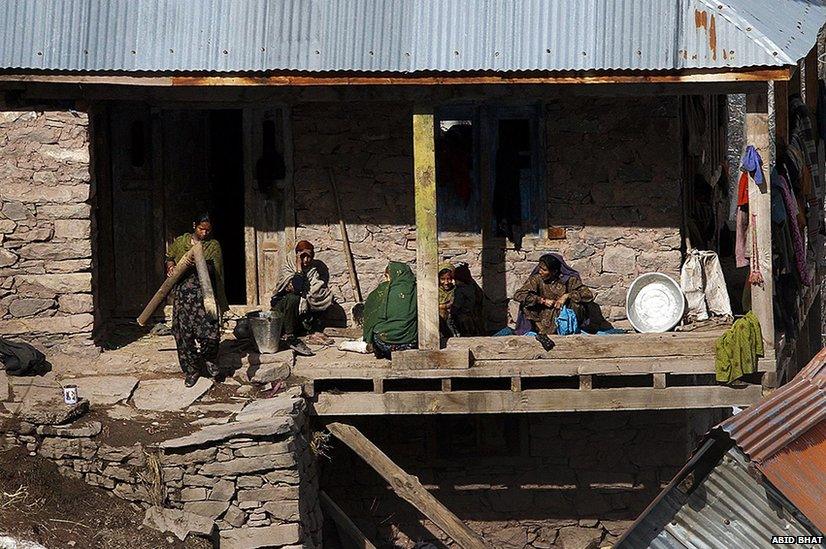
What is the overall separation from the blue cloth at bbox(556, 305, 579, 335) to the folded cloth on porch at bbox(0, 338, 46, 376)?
4.66 m

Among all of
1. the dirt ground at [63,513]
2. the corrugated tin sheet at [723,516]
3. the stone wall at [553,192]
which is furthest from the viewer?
the stone wall at [553,192]

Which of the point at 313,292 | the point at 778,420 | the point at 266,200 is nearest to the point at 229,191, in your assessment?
the point at 266,200

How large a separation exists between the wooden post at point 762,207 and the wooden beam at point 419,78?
14.2 inches

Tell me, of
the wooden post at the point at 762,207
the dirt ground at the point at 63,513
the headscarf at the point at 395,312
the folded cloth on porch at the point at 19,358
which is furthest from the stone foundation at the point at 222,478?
the wooden post at the point at 762,207

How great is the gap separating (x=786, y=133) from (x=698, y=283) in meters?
2.92

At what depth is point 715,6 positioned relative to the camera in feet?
39.9

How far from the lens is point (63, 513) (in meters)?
10.9

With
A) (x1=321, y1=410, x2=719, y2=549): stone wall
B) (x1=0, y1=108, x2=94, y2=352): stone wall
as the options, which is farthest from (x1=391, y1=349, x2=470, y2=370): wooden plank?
(x1=0, y1=108, x2=94, y2=352): stone wall

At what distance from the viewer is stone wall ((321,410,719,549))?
14422 mm

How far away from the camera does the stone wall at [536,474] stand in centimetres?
1442

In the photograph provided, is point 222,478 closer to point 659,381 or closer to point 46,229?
point 46,229

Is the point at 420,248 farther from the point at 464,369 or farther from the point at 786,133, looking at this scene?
the point at 786,133

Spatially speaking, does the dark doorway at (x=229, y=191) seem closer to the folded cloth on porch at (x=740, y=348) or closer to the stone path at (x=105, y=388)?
the stone path at (x=105, y=388)

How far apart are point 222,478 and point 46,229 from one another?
3193 mm
